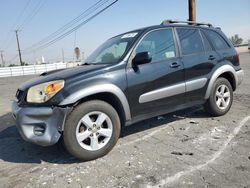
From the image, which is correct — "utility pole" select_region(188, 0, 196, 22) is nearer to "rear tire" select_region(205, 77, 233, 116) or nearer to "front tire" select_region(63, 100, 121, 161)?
"rear tire" select_region(205, 77, 233, 116)

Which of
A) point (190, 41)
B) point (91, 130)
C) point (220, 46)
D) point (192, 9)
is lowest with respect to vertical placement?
point (91, 130)

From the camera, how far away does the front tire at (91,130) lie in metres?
3.62

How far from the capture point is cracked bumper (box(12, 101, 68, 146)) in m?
3.55

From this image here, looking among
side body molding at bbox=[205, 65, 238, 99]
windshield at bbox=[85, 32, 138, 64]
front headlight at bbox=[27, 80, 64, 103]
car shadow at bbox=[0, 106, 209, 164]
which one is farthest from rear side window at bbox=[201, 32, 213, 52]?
front headlight at bbox=[27, 80, 64, 103]

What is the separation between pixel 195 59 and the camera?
5.02m

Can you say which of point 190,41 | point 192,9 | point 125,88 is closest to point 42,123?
point 125,88

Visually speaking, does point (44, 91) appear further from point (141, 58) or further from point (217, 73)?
point (217, 73)

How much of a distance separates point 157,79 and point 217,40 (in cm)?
211

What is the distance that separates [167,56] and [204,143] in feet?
5.16

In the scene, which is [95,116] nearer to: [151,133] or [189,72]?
[151,133]

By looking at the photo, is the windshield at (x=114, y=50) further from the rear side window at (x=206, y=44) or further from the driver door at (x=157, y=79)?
the rear side window at (x=206, y=44)

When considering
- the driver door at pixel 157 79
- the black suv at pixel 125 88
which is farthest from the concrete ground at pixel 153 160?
the driver door at pixel 157 79

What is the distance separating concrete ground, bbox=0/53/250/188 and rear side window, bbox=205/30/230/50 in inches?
59.6

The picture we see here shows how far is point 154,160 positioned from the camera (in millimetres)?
3650
